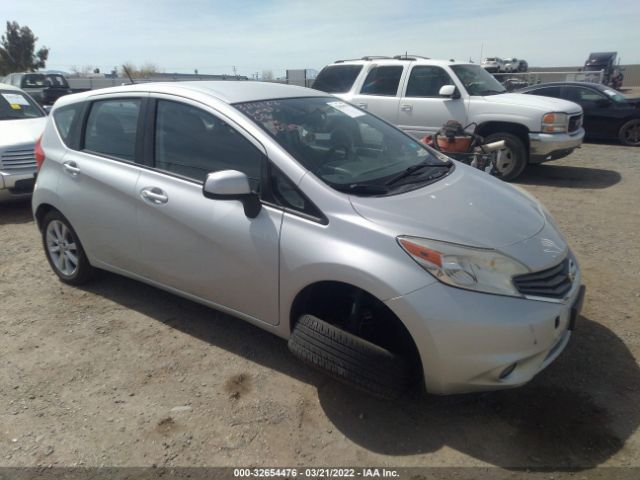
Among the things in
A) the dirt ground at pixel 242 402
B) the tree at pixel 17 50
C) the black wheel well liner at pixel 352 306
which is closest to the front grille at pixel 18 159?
the dirt ground at pixel 242 402

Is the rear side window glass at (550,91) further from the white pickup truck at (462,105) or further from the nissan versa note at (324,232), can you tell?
the nissan versa note at (324,232)

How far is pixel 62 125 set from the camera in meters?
4.17

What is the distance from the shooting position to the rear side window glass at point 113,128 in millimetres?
3588

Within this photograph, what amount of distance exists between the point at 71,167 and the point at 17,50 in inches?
1707

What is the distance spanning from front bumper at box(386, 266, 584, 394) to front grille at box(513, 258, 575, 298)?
2.7 inches

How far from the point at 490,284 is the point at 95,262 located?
10.0 feet

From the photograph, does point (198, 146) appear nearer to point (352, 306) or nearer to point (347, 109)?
point (347, 109)

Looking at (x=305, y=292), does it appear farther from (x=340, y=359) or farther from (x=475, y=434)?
(x=475, y=434)

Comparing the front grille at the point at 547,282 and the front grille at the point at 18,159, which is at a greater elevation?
the front grille at the point at 547,282

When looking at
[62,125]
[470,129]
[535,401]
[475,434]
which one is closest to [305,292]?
[475,434]

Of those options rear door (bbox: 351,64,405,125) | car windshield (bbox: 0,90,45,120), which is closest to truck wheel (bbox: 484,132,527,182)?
rear door (bbox: 351,64,405,125)

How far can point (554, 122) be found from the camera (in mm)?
7762

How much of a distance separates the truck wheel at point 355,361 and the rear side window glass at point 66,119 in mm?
2786

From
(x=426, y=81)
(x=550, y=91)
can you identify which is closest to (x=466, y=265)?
(x=426, y=81)
